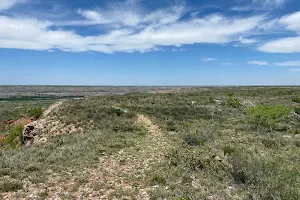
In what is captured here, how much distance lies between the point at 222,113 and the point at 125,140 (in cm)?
1310

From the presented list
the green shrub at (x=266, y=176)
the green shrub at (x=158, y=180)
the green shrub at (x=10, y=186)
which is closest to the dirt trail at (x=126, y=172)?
the green shrub at (x=158, y=180)

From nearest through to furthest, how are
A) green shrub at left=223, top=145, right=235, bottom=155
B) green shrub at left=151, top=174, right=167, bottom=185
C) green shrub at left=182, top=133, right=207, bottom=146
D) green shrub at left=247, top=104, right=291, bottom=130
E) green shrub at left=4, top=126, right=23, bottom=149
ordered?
green shrub at left=151, top=174, right=167, bottom=185, green shrub at left=223, top=145, right=235, bottom=155, green shrub at left=182, top=133, right=207, bottom=146, green shrub at left=247, top=104, right=291, bottom=130, green shrub at left=4, top=126, right=23, bottom=149

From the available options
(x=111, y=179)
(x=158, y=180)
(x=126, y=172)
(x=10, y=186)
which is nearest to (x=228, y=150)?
(x=158, y=180)

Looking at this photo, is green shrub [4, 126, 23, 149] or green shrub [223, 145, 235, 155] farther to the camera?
green shrub [4, 126, 23, 149]

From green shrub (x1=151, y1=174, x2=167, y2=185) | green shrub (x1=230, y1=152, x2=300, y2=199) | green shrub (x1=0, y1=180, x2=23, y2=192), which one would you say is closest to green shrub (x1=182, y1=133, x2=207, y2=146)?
green shrub (x1=230, y1=152, x2=300, y2=199)

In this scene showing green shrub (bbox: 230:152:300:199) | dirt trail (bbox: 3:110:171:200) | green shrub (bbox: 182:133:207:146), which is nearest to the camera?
green shrub (bbox: 230:152:300:199)

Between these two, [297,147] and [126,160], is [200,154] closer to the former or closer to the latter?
[126,160]

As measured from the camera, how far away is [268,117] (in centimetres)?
2391

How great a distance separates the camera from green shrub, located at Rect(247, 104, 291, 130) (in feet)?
70.6

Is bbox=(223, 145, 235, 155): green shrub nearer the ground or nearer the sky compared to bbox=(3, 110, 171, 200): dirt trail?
nearer the sky

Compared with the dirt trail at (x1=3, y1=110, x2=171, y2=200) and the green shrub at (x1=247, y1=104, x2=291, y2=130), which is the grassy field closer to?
the dirt trail at (x1=3, y1=110, x2=171, y2=200)

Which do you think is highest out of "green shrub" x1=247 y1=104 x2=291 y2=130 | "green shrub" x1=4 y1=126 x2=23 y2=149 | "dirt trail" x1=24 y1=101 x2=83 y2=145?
"green shrub" x1=247 y1=104 x2=291 y2=130

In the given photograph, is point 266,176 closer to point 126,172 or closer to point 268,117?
point 126,172

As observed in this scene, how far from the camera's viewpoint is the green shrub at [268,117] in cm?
2152
